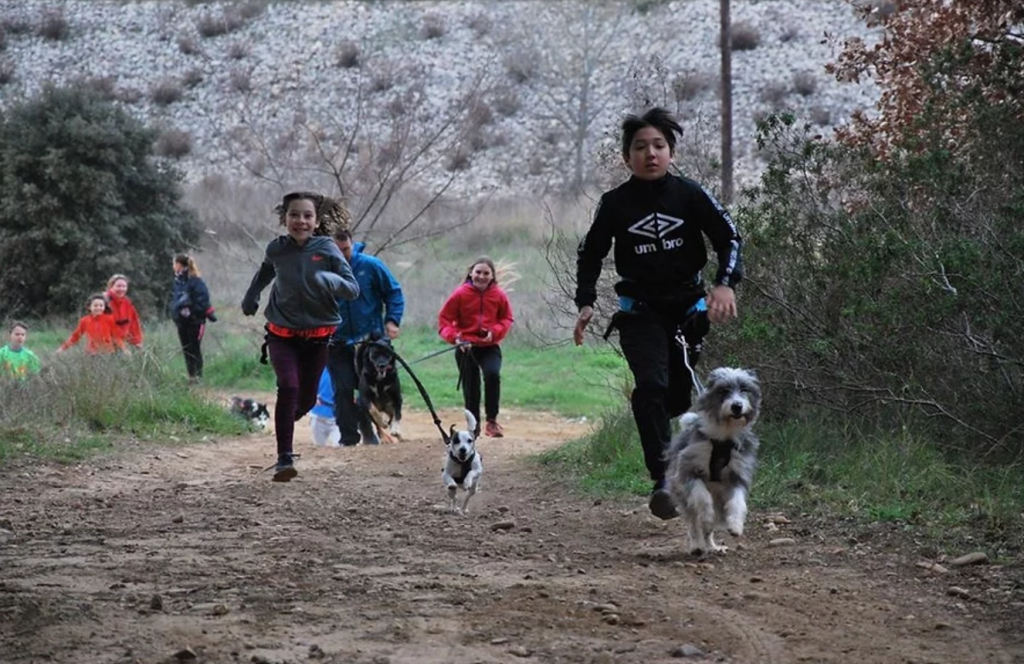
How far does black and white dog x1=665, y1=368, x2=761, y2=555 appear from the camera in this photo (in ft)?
24.2

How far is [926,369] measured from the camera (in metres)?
9.58

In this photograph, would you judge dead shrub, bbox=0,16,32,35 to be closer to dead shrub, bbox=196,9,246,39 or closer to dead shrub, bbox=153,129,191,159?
dead shrub, bbox=153,129,191,159

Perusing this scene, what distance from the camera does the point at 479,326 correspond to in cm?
1568

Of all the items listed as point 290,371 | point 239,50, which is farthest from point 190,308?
point 239,50

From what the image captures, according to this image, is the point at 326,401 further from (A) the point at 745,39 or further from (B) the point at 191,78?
(A) the point at 745,39

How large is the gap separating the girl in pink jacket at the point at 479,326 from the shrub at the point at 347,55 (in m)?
42.2

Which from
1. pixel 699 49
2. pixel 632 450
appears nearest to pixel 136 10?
pixel 699 49

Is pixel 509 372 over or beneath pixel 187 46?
beneath

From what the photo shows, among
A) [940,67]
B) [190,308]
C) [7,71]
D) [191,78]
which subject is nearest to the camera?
[940,67]

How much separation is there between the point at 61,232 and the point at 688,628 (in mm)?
25585

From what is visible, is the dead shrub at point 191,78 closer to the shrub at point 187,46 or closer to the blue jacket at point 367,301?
the shrub at point 187,46

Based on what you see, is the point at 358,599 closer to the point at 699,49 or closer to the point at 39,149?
the point at 39,149

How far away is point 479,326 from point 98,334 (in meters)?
5.87

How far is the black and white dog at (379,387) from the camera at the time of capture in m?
15.0
